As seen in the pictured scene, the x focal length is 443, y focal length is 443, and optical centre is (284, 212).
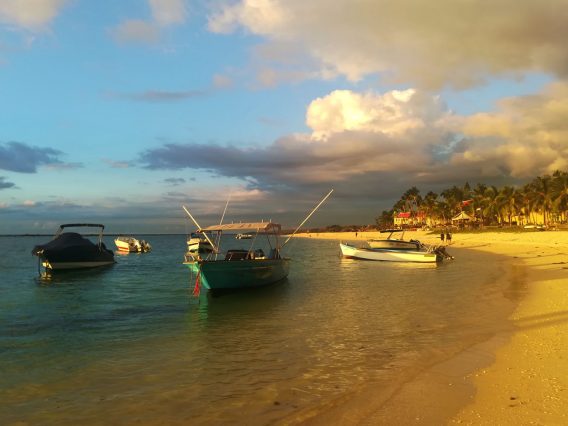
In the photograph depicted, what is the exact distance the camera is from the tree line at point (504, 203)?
8831 cm

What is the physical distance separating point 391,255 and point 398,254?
0.88m

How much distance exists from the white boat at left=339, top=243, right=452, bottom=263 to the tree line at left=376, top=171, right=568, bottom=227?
5794 centimetres

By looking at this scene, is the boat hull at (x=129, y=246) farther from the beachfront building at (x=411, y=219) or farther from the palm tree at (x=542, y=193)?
the beachfront building at (x=411, y=219)

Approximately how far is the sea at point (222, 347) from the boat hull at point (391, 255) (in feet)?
50.9

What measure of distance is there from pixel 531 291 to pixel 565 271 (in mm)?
9500

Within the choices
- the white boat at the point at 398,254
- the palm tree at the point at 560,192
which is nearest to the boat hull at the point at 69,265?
the white boat at the point at 398,254

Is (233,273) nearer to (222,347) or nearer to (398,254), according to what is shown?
(222,347)

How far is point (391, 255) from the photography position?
42.2 m

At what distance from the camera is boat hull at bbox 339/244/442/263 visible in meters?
39.5

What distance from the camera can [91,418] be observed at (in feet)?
23.1

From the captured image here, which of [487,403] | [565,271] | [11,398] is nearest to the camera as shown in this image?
[487,403]

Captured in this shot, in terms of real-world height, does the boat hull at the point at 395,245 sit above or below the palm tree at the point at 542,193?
below

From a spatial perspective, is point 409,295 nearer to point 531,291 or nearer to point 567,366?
point 531,291

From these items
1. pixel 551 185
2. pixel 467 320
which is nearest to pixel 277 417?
pixel 467 320
